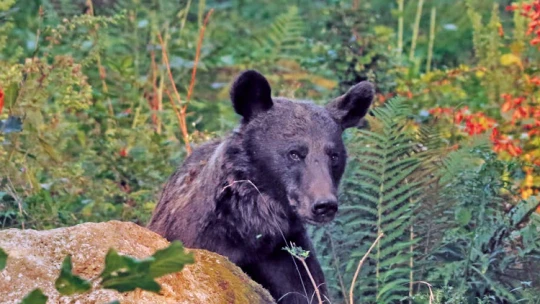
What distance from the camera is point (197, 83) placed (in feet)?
41.6

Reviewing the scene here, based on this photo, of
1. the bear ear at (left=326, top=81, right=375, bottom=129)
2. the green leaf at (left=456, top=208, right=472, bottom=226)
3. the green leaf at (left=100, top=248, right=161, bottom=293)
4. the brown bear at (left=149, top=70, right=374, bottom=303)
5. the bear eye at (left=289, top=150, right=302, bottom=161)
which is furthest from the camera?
the bear ear at (left=326, top=81, right=375, bottom=129)

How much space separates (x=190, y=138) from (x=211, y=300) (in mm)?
3852

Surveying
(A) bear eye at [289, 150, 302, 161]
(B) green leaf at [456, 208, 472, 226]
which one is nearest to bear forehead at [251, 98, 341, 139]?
(A) bear eye at [289, 150, 302, 161]

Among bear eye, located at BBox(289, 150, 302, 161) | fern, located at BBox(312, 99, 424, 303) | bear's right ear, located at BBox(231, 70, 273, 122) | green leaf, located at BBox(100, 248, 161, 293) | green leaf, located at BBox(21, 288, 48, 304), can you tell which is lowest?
fern, located at BBox(312, 99, 424, 303)

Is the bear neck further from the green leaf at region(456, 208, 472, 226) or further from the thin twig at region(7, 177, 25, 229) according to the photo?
the thin twig at region(7, 177, 25, 229)

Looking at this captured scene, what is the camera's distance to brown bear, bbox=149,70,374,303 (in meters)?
6.18

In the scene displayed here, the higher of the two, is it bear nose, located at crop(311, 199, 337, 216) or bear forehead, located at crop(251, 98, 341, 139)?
bear forehead, located at crop(251, 98, 341, 139)

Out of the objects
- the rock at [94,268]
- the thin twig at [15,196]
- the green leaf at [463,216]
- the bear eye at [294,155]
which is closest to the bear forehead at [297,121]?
the bear eye at [294,155]

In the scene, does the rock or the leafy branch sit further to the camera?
the rock

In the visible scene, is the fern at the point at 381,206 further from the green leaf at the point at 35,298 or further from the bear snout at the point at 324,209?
the green leaf at the point at 35,298

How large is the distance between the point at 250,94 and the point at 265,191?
620 millimetres

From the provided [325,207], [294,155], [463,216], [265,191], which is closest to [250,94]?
[294,155]

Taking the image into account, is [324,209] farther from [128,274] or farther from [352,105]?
[128,274]

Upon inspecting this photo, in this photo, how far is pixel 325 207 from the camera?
603 cm
